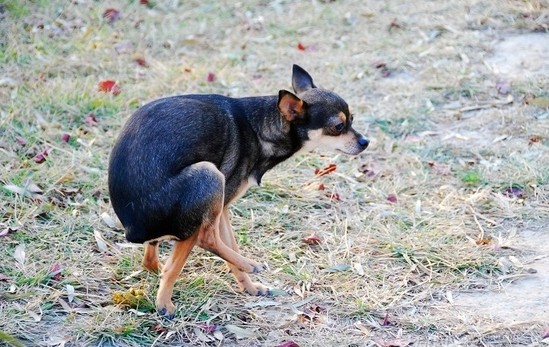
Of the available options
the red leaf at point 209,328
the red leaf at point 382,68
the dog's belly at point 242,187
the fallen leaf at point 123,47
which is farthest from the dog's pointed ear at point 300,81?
the fallen leaf at point 123,47

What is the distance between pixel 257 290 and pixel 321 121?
111cm

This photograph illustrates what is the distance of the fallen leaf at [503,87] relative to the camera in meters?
8.16

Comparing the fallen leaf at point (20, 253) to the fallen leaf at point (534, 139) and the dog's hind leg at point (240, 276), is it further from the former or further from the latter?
the fallen leaf at point (534, 139)

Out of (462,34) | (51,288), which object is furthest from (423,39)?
(51,288)

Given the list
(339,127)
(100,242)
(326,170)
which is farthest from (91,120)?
(339,127)

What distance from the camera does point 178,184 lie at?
474 cm

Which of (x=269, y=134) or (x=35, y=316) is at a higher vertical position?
(x=269, y=134)

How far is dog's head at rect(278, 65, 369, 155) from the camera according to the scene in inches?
211

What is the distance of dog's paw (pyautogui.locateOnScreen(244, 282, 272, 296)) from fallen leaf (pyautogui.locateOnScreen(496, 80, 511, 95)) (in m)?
3.89

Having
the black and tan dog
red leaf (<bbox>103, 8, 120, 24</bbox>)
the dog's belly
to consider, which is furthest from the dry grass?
the dog's belly

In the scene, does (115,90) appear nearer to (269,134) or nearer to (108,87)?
(108,87)

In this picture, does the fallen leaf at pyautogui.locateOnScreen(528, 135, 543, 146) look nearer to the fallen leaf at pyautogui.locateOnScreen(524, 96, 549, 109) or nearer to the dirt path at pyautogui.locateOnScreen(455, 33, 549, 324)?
the fallen leaf at pyautogui.locateOnScreen(524, 96, 549, 109)

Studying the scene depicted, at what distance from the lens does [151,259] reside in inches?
212

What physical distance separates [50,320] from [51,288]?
31cm
